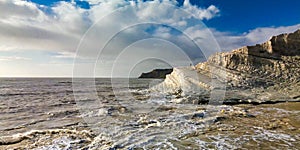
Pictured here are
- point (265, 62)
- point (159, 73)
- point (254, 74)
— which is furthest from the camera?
point (159, 73)

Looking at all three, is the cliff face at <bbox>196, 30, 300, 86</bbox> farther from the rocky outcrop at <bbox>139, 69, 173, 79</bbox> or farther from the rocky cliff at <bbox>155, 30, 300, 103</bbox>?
the rocky outcrop at <bbox>139, 69, 173, 79</bbox>

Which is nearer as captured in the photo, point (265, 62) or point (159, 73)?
point (265, 62)

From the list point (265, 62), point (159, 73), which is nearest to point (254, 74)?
point (265, 62)

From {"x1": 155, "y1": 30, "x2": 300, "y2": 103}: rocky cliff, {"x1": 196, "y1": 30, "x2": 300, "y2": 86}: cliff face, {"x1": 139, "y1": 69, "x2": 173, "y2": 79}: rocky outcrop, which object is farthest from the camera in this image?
{"x1": 139, "y1": 69, "x2": 173, "y2": 79}: rocky outcrop

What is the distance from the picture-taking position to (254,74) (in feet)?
75.9

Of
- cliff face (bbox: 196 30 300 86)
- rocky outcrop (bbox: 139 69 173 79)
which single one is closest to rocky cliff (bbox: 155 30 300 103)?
cliff face (bbox: 196 30 300 86)

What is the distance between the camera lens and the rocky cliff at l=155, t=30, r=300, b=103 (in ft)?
66.3

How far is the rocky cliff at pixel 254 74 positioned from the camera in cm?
2020

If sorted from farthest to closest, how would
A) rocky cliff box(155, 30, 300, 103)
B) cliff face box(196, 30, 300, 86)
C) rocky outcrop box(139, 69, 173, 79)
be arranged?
1. rocky outcrop box(139, 69, 173, 79)
2. cliff face box(196, 30, 300, 86)
3. rocky cliff box(155, 30, 300, 103)

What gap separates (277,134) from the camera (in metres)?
9.43

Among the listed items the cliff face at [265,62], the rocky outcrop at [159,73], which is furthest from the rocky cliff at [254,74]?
the rocky outcrop at [159,73]

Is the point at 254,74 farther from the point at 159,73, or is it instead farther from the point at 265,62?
the point at 159,73

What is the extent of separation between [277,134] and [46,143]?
985 cm

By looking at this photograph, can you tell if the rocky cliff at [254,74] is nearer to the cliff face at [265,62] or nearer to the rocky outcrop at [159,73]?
the cliff face at [265,62]
